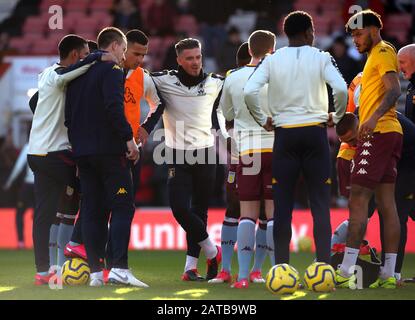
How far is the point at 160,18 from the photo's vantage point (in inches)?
776

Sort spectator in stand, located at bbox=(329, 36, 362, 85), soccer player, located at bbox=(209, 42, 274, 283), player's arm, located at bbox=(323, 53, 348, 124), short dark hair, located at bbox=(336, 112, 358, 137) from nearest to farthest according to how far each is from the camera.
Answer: player's arm, located at bbox=(323, 53, 348, 124)
short dark hair, located at bbox=(336, 112, 358, 137)
soccer player, located at bbox=(209, 42, 274, 283)
spectator in stand, located at bbox=(329, 36, 362, 85)

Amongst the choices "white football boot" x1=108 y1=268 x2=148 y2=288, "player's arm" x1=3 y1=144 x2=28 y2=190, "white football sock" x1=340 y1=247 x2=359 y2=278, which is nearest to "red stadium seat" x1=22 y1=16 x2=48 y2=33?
"player's arm" x1=3 y1=144 x2=28 y2=190

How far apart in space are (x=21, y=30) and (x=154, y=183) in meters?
5.82

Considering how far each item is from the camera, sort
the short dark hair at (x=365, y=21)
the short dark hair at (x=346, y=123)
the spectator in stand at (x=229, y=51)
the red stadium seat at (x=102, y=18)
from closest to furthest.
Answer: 1. the short dark hair at (x=365, y=21)
2. the short dark hair at (x=346, y=123)
3. the spectator in stand at (x=229, y=51)
4. the red stadium seat at (x=102, y=18)

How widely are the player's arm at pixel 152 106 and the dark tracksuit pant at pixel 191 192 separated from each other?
0.32 m

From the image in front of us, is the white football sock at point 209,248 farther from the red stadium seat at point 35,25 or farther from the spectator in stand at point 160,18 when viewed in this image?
the red stadium seat at point 35,25

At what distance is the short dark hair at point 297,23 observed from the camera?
24.4ft

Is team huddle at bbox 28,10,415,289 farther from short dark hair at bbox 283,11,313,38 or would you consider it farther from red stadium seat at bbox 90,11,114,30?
red stadium seat at bbox 90,11,114,30

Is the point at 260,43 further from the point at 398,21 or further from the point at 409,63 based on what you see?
the point at 398,21

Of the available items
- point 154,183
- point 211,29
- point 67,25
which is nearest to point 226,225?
point 154,183

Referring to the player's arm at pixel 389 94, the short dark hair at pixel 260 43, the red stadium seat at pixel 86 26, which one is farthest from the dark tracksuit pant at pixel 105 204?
the red stadium seat at pixel 86 26

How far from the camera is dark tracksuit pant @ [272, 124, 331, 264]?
291 inches

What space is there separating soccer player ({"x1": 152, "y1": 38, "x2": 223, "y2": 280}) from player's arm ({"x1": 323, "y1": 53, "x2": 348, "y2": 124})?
163 cm

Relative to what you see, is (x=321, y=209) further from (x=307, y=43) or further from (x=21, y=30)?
(x=21, y=30)
